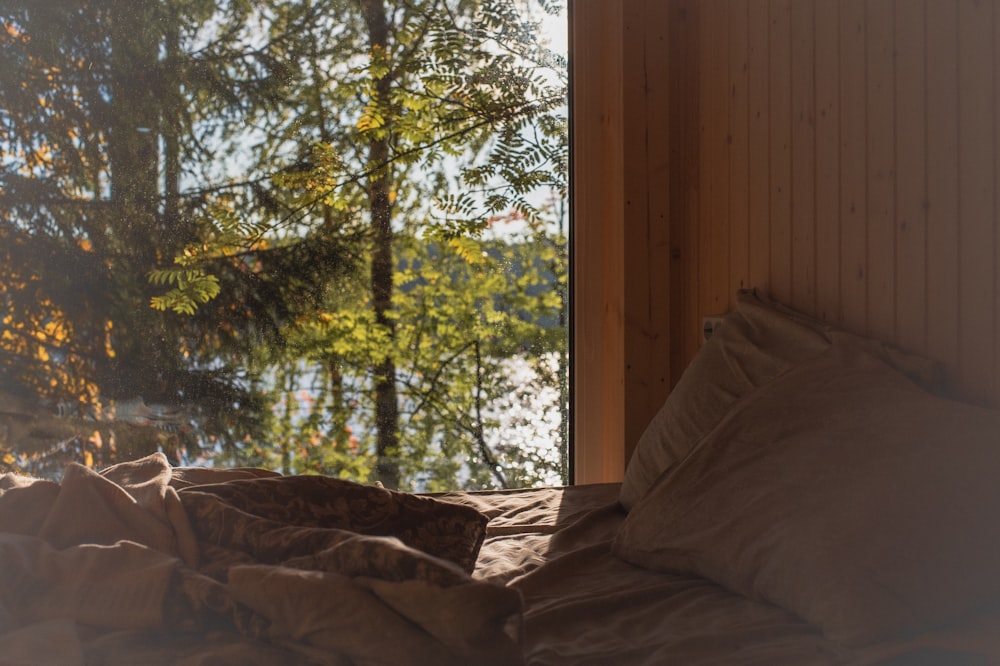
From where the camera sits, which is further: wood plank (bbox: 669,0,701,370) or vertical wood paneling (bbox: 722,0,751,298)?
wood plank (bbox: 669,0,701,370)

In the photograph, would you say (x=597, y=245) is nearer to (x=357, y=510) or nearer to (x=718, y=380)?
(x=718, y=380)

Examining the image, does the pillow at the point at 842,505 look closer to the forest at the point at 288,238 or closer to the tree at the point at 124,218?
the forest at the point at 288,238

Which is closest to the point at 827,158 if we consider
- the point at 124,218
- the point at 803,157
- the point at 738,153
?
the point at 803,157

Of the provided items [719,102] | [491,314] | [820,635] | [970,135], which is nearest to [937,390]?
[970,135]

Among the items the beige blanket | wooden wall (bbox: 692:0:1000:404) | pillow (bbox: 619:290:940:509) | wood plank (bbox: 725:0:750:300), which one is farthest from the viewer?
wood plank (bbox: 725:0:750:300)

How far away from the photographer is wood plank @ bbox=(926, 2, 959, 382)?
49.1 inches

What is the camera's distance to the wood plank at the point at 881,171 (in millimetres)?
1405

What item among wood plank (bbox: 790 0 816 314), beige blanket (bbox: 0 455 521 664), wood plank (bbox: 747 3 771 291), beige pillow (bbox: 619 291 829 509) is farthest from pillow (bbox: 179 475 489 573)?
wood plank (bbox: 747 3 771 291)

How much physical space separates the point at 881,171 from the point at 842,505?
2.33ft

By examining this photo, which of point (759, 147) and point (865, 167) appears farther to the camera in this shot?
point (759, 147)

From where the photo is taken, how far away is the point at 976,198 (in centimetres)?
120

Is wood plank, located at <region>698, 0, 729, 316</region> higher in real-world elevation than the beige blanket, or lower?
higher

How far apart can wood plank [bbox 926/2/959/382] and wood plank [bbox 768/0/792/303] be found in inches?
18.6

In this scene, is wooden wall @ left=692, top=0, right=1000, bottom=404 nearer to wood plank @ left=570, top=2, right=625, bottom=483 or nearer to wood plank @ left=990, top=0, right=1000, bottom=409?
wood plank @ left=990, top=0, right=1000, bottom=409
